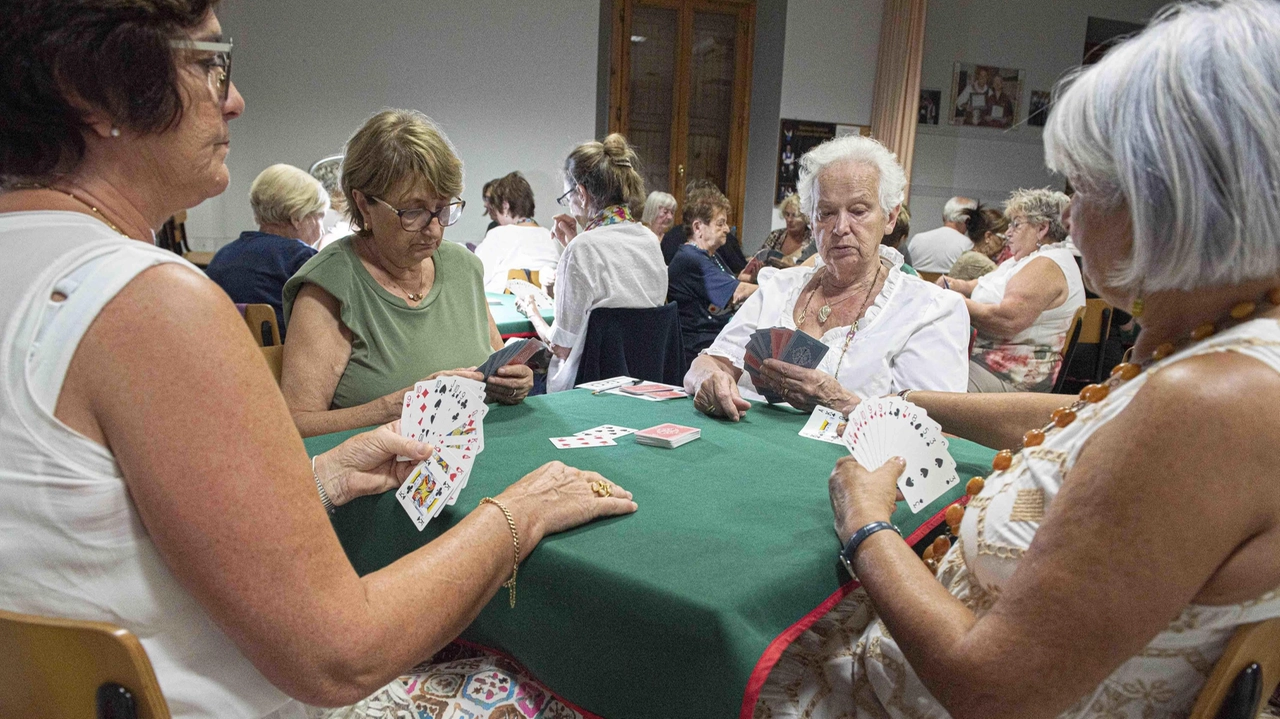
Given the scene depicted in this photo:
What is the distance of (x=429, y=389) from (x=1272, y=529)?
126 cm

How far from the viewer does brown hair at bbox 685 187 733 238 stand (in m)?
6.20

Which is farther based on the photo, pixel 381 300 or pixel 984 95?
pixel 984 95

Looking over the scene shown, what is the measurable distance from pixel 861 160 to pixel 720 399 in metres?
0.98

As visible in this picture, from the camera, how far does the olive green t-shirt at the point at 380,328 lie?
2.13 meters

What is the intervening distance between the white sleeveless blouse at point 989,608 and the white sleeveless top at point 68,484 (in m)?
0.79

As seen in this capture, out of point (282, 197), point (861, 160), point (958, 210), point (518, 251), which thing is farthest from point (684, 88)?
point (861, 160)

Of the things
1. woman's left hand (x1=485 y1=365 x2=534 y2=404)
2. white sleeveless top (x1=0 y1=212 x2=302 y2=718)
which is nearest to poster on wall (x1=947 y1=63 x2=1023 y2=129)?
woman's left hand (x1=485 y1=365 x2=534 y2=404)

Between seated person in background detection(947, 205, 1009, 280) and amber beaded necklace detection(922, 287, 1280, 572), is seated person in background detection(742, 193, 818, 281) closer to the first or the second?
seated person in background detection(947, 205, 1009, 280)

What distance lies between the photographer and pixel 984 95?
33.2 feet

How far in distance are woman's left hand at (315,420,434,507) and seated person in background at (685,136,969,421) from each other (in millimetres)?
852

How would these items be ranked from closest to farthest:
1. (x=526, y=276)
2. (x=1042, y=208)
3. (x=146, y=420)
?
(x=146, y=420), (x=1042, y=208), (x=526, y=276)

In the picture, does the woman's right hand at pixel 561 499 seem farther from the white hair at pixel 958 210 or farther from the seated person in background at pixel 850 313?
the white hair at pixel 958 210

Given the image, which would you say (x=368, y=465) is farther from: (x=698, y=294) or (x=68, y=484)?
(x=698, y=294)

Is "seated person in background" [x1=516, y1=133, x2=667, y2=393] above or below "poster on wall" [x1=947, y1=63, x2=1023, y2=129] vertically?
below
